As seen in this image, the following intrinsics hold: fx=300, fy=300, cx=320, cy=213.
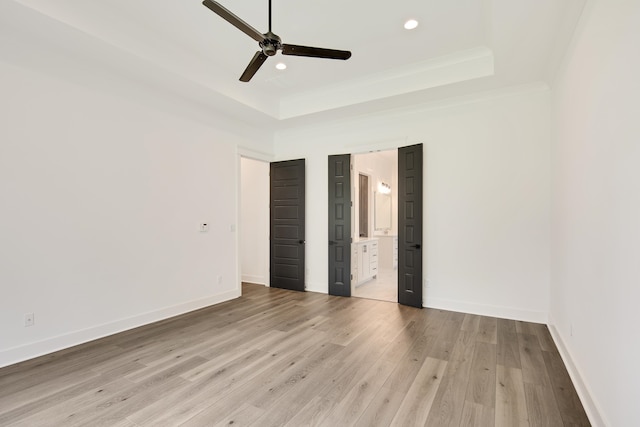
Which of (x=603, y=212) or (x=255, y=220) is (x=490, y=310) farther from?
(x=255, y=220)

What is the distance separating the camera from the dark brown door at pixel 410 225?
14.8ft

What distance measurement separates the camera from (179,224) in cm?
427

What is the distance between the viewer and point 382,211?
28.6ft

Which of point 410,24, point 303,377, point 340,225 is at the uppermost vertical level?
point 410,24

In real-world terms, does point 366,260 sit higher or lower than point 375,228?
lower

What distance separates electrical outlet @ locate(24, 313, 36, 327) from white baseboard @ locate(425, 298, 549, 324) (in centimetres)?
470

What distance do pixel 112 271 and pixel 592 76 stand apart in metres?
4.89

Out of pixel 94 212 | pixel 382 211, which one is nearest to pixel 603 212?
pixel 94 212

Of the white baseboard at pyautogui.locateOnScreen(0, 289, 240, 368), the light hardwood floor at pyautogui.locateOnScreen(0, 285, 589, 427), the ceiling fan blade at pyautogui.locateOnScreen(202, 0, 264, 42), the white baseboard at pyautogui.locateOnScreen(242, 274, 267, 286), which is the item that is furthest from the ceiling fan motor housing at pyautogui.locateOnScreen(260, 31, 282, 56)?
the white baseboard at pyautogui.locateOnScreen(242, 274, 267, 286)

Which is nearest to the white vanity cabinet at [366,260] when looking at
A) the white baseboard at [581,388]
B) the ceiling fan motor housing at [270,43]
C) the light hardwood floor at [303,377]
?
the light hardwood floor at [303,377]

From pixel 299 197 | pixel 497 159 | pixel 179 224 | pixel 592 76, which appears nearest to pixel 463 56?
pixel 497 159

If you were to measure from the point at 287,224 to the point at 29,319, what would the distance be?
369cm

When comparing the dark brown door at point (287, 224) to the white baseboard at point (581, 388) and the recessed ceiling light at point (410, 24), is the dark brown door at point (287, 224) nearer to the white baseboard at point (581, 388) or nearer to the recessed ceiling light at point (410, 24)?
the recessed ceiling light at point (410, 24)

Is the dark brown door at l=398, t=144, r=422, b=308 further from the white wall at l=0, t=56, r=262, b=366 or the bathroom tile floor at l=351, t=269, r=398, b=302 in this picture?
the white wall at l=0, t=56, r=262, b=366
